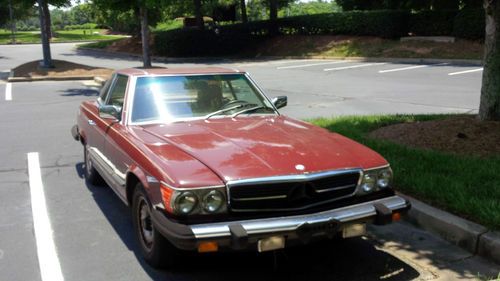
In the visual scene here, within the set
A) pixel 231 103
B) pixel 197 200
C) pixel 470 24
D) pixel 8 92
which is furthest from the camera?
pixel 470 24

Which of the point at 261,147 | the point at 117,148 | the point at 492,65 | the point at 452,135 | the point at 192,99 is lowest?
the point at 452,135

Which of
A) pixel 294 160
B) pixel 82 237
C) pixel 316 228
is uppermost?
pixel 294 160

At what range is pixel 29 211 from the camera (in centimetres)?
536

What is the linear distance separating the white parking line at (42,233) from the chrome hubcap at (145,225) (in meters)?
0.65

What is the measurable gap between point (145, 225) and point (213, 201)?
88 cm

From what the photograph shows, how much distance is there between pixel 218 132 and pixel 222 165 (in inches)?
32.0

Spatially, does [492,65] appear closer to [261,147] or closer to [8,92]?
[261,147]

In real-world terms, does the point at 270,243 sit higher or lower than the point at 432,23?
lower

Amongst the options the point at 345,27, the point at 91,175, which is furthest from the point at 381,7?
the point at 91,175

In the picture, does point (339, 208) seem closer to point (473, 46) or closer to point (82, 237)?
point (82, 237)

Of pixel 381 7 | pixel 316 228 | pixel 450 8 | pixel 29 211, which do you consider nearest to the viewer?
pixel 316 228

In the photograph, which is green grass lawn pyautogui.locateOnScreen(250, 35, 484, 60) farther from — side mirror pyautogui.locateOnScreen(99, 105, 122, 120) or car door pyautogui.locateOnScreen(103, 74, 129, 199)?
side mirror pyautogui.locateOnScreen(99, 105, 122, 120)

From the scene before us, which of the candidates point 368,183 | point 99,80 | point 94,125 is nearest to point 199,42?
point 99,80

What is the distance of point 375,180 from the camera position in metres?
3.94
